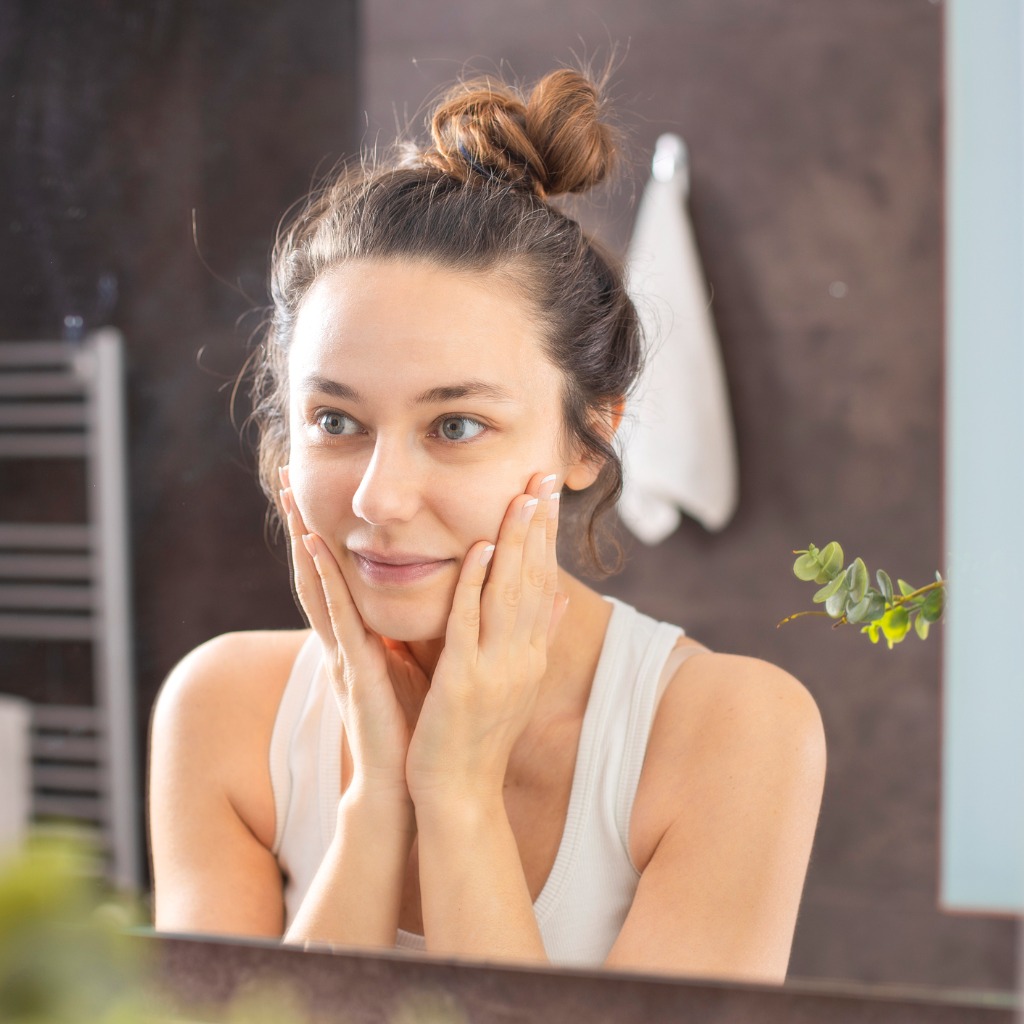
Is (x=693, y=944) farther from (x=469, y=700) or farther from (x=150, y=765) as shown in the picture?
(x=150, y=765)

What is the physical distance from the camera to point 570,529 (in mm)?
783

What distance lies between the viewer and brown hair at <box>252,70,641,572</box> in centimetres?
76

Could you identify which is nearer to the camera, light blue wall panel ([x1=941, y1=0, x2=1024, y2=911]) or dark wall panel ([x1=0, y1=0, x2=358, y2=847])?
light blue wall panel ([x1=941, y1=0, x2=1024, y2=911])

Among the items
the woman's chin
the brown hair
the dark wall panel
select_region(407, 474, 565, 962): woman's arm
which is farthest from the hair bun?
the woman's chin

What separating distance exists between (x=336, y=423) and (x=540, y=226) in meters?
0.21

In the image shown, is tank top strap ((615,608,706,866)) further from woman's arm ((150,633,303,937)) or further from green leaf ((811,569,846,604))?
woman's arm ((150,633,303,937))

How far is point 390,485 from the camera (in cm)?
78

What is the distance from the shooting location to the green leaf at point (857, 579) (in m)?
0.75

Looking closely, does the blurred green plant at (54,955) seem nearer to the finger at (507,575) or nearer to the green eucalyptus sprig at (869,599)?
the finger at (507,575)

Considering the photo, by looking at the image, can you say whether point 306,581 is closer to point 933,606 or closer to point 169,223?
point 169,223

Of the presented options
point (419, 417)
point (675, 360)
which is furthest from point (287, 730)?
point (675, 360)


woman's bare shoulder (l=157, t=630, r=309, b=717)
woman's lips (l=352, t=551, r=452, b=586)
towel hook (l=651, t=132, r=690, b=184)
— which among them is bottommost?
woman's bare shoulder (l=157, t=630, r=309, b=717)

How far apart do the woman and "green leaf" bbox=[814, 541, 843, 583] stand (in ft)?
0.27

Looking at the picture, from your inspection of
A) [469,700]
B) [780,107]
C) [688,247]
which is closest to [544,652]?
[469,700]
